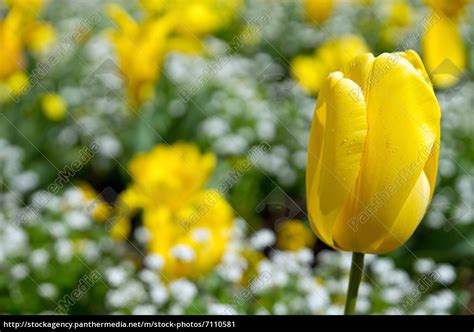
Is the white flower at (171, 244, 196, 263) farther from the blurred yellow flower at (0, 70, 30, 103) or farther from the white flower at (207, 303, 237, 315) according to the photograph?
the blurred yellow flower at (0, 70, 30, 103)

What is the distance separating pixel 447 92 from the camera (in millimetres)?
3602

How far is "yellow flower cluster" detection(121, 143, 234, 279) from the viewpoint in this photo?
2.19 m

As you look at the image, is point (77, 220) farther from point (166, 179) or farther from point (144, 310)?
point (144, 310)

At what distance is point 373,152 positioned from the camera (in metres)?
1.01

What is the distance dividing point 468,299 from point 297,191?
0.89 m

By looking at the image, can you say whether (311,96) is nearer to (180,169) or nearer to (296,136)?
(296,136)

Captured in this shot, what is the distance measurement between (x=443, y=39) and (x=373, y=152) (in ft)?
7.41

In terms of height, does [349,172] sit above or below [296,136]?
above

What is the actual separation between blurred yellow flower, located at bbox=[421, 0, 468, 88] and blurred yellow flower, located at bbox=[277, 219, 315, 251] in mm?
894

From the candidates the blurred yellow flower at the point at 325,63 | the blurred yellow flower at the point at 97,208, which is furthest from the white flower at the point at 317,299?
the blurred yellow flower at the point at 325,63

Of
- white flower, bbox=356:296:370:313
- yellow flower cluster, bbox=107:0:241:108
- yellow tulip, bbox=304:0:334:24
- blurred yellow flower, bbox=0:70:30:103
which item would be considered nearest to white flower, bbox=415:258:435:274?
white flower, bbox=356:296:370:313

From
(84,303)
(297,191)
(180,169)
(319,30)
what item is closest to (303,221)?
(297,191)

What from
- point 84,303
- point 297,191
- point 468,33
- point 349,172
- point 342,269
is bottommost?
point 468,33

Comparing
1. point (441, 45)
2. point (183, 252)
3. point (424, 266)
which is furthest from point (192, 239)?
point (441, 45)
